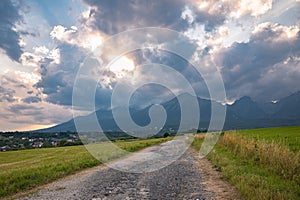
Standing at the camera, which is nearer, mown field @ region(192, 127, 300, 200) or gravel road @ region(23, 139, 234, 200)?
mown field @ region(192, 127, 300, 200)

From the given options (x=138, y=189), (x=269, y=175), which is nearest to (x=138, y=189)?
(x=138, y=189)

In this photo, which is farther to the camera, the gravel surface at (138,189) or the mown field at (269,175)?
the gravel surface at (138,189)

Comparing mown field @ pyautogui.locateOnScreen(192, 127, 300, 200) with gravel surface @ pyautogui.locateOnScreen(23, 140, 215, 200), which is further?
gravel surface @ pyautogui.locateOnScreen(23, 140, 215, 200)

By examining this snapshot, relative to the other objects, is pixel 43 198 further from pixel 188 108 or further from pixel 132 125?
pixel 188 108

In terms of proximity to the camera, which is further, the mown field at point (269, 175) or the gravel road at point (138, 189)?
the gravel road at point (138, 189)

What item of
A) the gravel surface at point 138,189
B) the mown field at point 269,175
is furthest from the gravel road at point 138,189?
the mown field at point 269,175

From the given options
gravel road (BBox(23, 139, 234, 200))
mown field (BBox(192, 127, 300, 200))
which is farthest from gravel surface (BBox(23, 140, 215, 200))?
mown field (BBox(192, 127, 300, 200))

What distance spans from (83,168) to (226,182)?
10823 millimetres

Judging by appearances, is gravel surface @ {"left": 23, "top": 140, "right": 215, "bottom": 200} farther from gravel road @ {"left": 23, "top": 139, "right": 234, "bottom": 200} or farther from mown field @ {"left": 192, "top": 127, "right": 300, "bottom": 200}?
mown field @ {"left": 192, "top": 127, "right": 300, "bottom": 200}

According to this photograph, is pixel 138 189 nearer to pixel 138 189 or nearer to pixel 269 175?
pixel 138 189

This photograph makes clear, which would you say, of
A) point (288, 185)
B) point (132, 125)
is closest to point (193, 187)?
point (288, 185)

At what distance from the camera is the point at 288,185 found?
941 cm

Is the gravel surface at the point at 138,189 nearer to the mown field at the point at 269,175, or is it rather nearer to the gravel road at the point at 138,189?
the gravel road at the point at 138,189

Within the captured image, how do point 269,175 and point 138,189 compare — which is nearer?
point 138,189
